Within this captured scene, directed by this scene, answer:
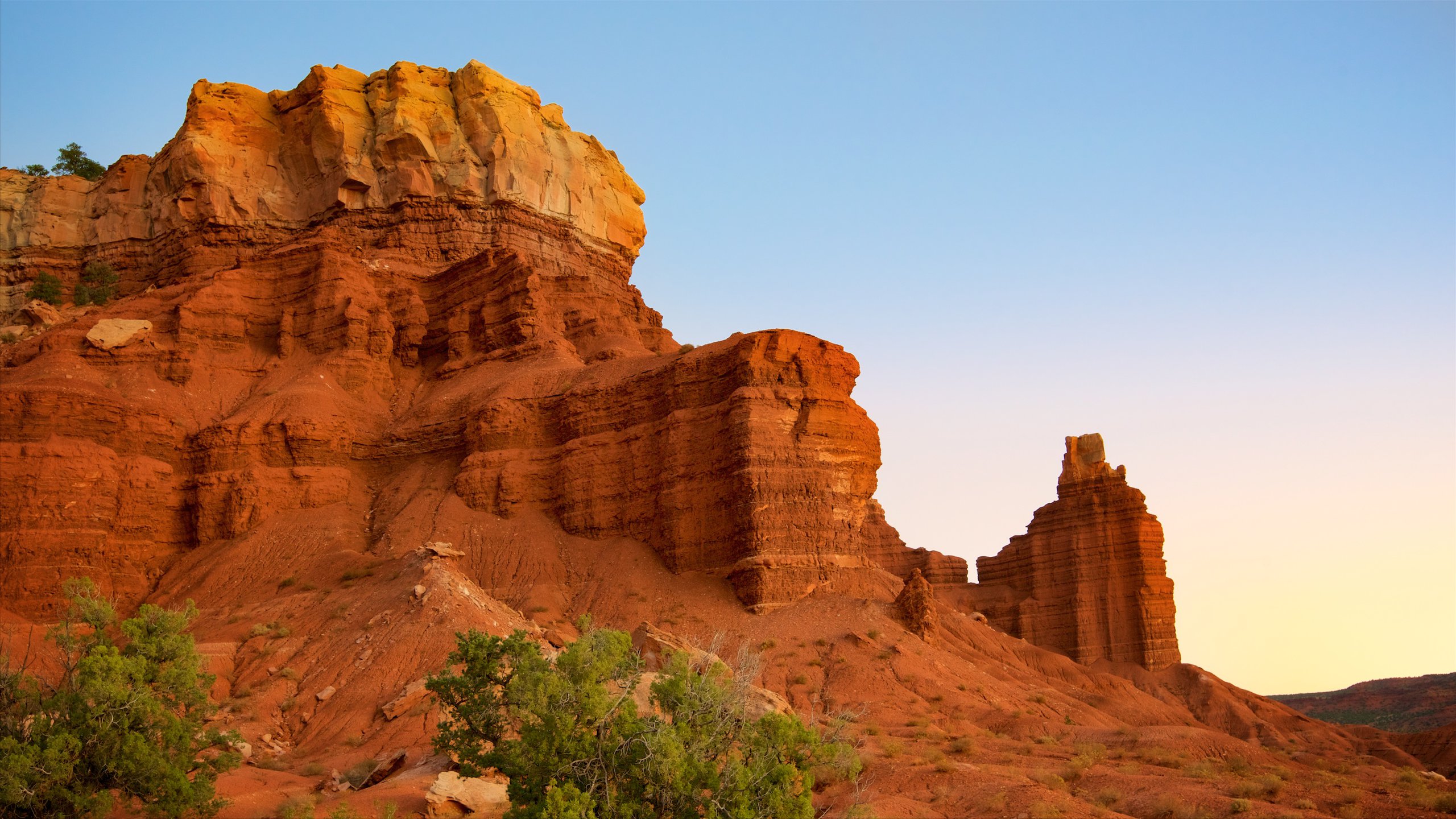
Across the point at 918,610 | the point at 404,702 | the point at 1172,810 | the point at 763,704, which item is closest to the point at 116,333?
the point at 404,702

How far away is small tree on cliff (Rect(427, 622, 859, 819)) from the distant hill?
57969mm

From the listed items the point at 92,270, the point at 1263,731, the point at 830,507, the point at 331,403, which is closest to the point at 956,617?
the point at 830,507

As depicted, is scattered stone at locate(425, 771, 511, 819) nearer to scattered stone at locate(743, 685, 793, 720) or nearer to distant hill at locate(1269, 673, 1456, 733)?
scattered stone at locate(743, 685, 793, 720)

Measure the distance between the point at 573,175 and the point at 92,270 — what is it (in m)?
26.6

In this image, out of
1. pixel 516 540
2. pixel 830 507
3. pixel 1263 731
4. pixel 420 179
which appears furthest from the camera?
pixel 420 179

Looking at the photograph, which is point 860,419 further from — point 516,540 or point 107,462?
point 107,462

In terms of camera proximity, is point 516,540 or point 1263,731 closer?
point 516,540

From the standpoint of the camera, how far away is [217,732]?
21906 millimetres

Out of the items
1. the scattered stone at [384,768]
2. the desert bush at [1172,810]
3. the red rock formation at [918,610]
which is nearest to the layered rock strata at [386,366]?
the red rock formation at [918,610]

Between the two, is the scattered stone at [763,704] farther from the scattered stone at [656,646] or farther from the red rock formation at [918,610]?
the red rock formation at [918,610]

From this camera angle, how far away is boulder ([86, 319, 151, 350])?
161ft

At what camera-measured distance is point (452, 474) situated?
46.6m

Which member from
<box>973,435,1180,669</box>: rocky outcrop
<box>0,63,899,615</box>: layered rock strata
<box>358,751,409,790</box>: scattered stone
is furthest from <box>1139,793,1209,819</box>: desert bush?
<box>973,435,1180,669</box>: rocky outcrop

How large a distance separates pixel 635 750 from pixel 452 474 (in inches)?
1211
